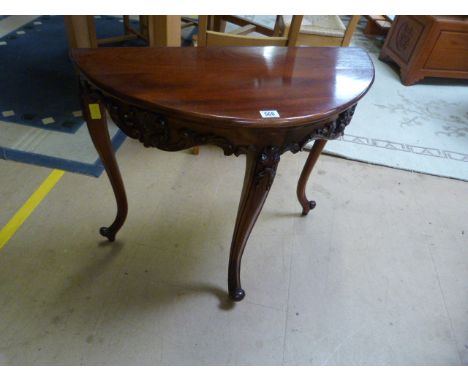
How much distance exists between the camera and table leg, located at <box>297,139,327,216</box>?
116 centimetres

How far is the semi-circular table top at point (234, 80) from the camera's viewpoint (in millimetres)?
679

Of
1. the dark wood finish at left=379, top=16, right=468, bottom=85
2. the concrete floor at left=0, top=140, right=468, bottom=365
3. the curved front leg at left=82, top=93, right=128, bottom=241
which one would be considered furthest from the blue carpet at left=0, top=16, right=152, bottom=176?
the dark wood finish at left=379, top=16, right=468, bottom=85

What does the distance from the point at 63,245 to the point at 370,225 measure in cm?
124

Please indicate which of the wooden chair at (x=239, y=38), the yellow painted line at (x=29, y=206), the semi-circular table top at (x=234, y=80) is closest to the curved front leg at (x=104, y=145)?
the semi-circular table top at (x=234, y=80)

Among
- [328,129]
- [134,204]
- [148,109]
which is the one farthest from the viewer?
[134,204]

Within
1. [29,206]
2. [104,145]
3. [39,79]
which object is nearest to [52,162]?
[29,206]

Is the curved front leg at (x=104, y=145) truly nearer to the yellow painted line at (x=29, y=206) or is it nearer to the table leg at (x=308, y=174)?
the yellow painted line at (x=29, y=206)

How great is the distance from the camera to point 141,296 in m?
1.08

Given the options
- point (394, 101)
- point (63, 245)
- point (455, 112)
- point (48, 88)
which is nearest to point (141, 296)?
point (63, 245)

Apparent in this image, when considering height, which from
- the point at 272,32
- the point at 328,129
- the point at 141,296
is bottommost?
the point at 141,296

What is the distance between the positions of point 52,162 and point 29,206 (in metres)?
0.29

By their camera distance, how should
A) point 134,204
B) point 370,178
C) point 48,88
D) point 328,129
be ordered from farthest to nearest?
point 48,88 < point 370,178 < point 134,204 < point 328,129

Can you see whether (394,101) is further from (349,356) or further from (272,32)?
(349,356)

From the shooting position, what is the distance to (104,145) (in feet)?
3.10
